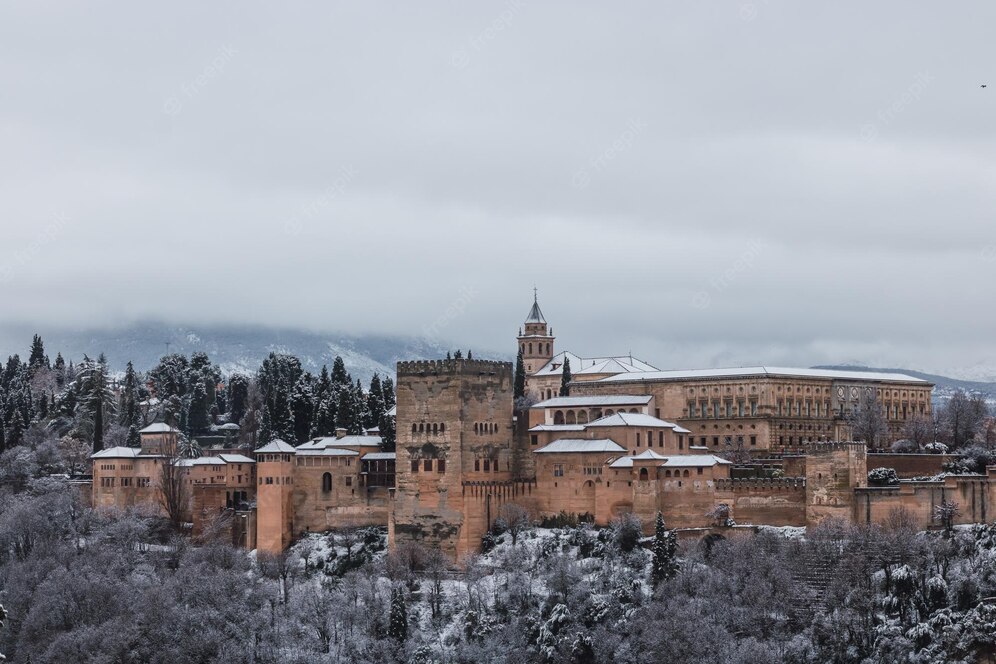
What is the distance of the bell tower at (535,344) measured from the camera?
12800 centimetres

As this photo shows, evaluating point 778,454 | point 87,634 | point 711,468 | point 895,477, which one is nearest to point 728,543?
point 711,468

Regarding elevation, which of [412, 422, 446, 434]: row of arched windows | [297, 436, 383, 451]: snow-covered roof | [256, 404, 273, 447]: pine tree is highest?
[256, 404, 273, 447]: pine tree

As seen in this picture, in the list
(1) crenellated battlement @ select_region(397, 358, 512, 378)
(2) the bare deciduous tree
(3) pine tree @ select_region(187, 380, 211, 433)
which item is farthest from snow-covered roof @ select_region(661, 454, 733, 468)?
(3) pine tree @ select_region(187, 380, 211, 433)

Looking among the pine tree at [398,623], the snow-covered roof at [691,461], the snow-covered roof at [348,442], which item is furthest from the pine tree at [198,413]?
the snow-covered roof at [691,461]

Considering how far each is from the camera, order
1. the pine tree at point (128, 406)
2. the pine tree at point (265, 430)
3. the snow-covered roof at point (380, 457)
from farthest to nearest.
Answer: the pine tree at point (128, 406), the pine tree at point (265, 430), the snow-covered roof at point (380, 457)

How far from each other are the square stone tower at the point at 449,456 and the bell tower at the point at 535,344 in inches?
1790

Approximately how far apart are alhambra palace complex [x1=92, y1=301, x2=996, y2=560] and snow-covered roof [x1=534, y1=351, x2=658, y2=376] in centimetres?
1473

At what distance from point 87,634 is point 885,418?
52748 millimetres

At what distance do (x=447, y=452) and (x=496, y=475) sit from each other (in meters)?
3.01

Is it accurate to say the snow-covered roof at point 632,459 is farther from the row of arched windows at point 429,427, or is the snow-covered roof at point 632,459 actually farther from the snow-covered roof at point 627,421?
the row of arched windows at point 429,427

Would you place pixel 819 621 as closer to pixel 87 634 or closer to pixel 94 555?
pixel 87 634

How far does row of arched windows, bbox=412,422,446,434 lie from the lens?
263ft

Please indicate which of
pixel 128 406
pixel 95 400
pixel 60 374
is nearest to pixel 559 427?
pixel 95 400

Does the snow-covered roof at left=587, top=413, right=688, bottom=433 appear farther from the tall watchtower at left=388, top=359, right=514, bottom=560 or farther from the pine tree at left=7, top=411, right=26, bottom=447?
the pine tree at left=7, top=411, right=26, bottom=447
